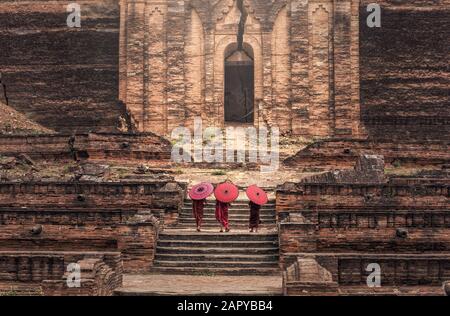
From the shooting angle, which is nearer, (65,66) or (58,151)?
(58,151)

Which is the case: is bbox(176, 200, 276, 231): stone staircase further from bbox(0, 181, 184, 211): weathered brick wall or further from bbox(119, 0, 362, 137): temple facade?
bbox(119, 0, 362, 137): temple facade

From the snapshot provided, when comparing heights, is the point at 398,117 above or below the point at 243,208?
above

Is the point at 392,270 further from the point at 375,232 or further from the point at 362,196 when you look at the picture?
the point at 362,196

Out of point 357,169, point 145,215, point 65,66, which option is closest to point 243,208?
point 145,215

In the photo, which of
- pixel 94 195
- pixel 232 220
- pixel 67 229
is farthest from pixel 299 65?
pixel 67 229

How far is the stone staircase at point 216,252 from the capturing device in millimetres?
13508

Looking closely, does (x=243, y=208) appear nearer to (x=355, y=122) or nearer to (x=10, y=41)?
(x=355, y=122)

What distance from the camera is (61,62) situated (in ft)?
95.0

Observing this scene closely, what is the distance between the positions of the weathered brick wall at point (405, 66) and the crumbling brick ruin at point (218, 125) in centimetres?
5

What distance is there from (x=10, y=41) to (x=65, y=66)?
226 cm

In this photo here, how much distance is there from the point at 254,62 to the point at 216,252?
14.3 m

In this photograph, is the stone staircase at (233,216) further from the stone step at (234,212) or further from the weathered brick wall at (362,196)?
the weathered brick wall at (362,196)

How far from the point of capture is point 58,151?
889 inches

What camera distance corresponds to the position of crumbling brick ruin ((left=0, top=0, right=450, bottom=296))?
14.4 meters
